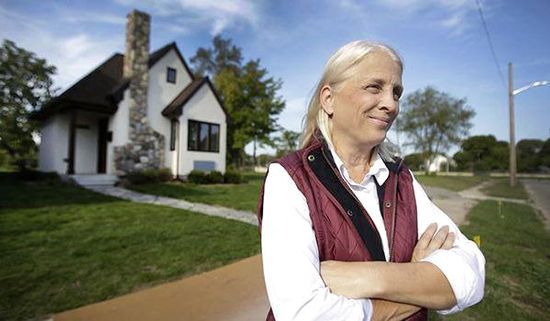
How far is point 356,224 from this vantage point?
128 centimetres

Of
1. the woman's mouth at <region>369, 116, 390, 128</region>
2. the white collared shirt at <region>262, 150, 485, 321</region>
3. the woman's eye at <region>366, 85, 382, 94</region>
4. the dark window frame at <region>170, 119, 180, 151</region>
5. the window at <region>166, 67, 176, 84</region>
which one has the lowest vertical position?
the white collared shirt at <region>262, 150, 485, 321</region>

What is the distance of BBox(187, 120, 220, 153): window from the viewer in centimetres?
1666

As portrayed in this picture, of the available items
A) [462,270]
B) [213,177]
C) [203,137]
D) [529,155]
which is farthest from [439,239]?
[529,155]

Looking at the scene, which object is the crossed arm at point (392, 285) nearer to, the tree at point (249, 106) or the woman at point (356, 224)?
the woman at point (356, 224)

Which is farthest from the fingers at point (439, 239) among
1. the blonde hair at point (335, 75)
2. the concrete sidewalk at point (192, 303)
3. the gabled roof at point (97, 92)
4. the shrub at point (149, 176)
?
the gabled roof at point (97, 92)

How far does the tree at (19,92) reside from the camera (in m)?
12.6

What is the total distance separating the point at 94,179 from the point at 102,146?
9.36 feet

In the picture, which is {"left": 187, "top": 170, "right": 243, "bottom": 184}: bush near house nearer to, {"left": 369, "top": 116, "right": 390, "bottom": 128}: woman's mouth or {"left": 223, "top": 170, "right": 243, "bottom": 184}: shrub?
{"left": 223, "top": 170, "right": 243, "bottom": 184}: shrub

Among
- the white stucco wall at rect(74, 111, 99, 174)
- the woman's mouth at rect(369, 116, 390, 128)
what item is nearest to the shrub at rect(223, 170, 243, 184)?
the white stucco wall at rect(74, 111, 99, 174)

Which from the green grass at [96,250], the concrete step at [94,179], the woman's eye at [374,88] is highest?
the woman's eye at [374,88]

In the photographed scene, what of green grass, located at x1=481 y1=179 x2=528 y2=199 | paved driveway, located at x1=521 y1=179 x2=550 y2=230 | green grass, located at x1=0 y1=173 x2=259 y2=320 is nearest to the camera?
green grass, located at x1=0 y1=173 x2=259 y2=320

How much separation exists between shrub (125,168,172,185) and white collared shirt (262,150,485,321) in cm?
1371

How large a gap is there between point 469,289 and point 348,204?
56 cm

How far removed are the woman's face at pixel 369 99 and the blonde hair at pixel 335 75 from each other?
0.03m
